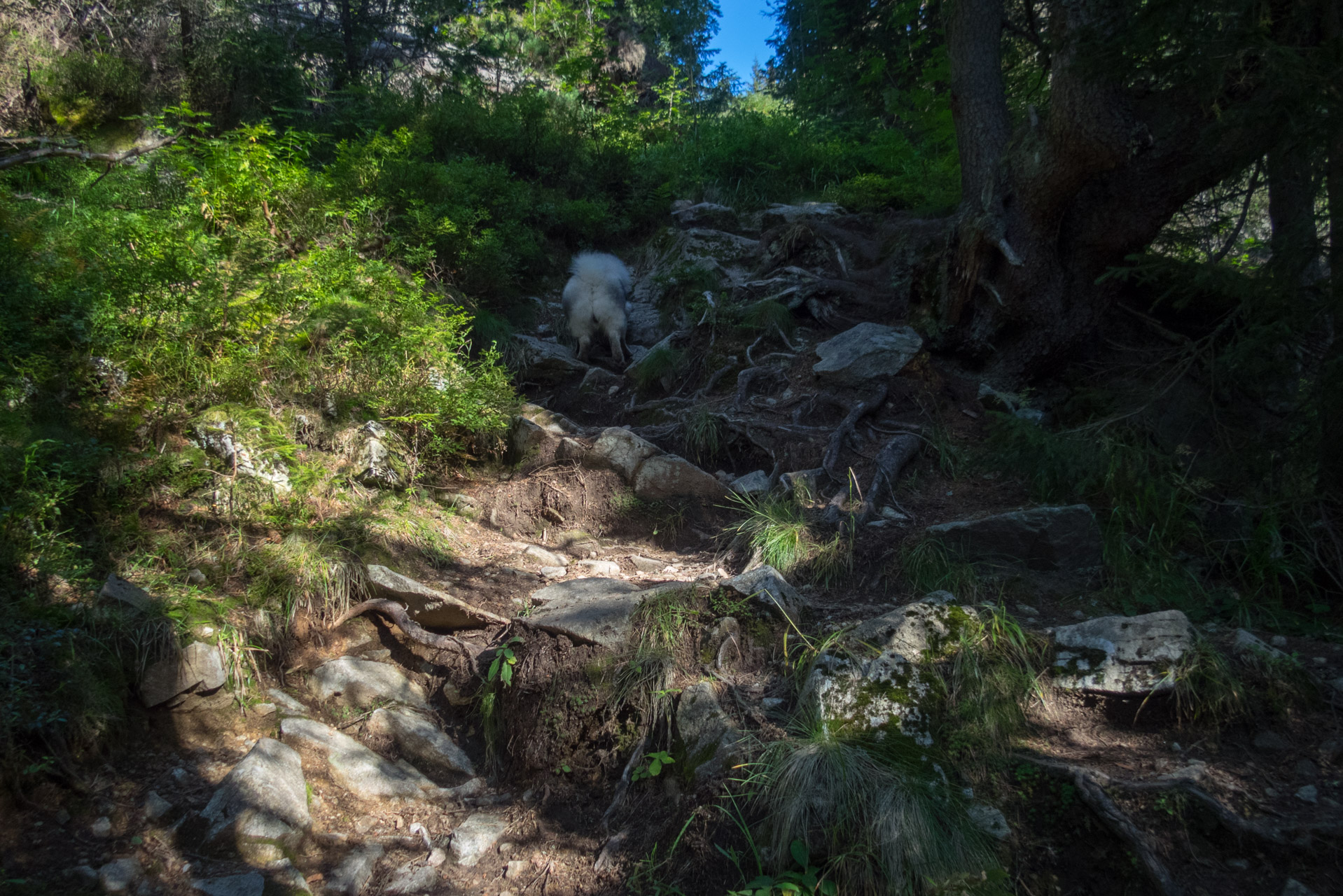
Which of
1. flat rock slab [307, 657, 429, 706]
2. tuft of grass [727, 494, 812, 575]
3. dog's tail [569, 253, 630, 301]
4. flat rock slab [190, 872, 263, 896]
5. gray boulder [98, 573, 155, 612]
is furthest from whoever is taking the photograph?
dog's tail [569, 253, 630, 301]

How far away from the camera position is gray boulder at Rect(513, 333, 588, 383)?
763 centimetres

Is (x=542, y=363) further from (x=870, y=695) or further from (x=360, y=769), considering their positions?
(x=870, y=695)

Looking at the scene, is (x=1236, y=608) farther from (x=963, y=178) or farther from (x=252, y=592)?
(x=252, y=592)

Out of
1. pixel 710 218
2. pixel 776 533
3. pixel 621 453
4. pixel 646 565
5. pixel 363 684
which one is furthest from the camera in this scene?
pixel 710 218

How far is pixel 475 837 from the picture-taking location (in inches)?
127

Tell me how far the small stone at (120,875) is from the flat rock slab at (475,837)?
1149mm

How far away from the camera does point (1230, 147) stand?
489 centimetres

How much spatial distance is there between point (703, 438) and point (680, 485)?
0.70 meters

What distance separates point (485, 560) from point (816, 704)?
270 cm

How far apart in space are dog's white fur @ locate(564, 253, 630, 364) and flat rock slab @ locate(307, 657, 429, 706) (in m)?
4.83

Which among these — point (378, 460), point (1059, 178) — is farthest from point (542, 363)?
point (1059, 178)

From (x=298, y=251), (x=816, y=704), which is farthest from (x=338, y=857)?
(x=298, y=251)

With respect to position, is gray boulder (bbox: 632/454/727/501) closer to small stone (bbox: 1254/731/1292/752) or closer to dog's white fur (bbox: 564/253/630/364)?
dog's white fur (bbox: 564/253/630/364)

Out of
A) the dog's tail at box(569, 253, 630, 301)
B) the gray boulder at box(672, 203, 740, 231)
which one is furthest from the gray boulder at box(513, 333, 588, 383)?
the gray boulder at box(672, 203, 740, 231)
